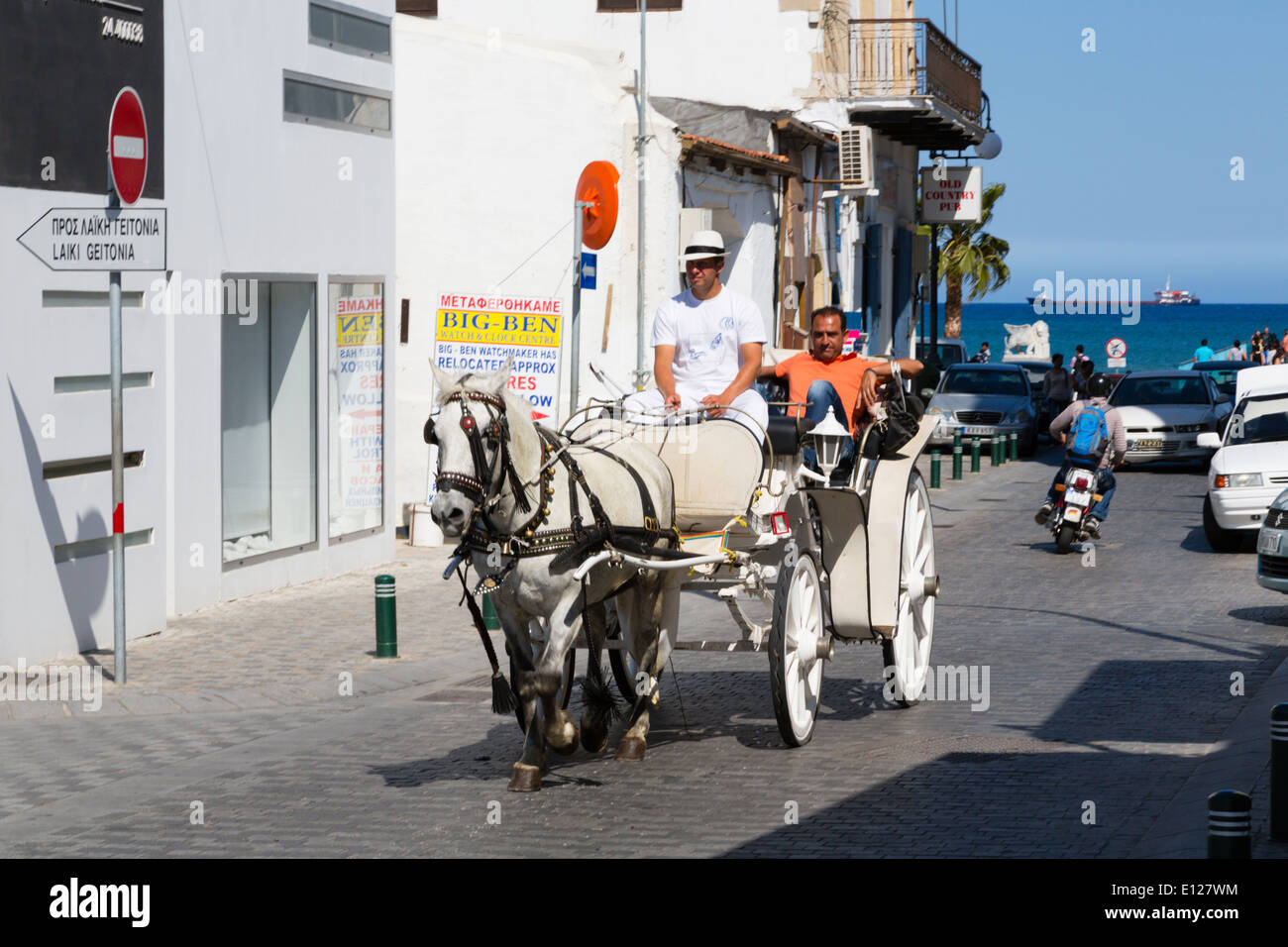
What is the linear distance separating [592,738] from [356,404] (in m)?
8.64

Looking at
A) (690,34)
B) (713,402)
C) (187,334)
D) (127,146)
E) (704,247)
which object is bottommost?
(713,402)

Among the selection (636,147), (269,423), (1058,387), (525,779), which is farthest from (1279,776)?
(1058,387)

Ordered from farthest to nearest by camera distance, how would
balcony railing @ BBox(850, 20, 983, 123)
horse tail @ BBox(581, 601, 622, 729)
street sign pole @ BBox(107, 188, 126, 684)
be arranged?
balcony railing @ BBox(850, 20, 983, 123), street sign pole @ BBox(107, 188, 126, 684), horse tail @ BBox(581, 601, 622, 729)

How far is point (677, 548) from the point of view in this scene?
8.71 metres

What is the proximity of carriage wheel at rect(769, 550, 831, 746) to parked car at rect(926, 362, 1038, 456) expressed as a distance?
77.0 ft

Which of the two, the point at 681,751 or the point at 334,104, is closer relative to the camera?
the point at 681,751

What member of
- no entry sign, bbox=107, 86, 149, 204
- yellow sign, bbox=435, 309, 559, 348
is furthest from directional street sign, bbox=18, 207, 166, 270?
yellow sign, bbox=435, 309, 559, 348

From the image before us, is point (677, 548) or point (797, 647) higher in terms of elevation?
point (677, 548)

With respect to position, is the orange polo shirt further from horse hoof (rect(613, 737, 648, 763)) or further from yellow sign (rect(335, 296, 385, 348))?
yellow sign (rect(335, 296, 385, 348))

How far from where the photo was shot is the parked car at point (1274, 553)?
43.0 feet

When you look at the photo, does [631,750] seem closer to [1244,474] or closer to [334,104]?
[334,104]

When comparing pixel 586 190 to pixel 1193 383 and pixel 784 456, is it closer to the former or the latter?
pixel 784 456

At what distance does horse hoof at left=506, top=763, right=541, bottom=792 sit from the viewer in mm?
8078
